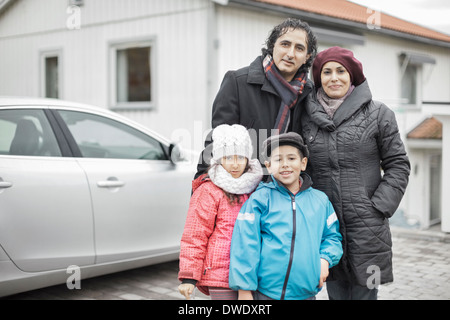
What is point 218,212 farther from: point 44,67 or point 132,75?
point 44,67

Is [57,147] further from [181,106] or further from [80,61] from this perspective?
[80,61]

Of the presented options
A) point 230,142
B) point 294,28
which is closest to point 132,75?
point 294,28

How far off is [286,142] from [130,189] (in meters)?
2.22

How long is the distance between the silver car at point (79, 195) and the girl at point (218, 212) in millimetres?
1732

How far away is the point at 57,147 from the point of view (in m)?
3.93

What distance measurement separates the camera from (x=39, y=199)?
3.64 m

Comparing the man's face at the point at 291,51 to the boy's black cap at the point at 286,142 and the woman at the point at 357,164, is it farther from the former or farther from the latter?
the boy's black cap at the point at 286,142

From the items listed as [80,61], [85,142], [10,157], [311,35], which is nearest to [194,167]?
[85,142]

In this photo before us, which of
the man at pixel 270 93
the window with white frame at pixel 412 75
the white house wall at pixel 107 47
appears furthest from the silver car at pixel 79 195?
the window with white frame at pixel 412 75

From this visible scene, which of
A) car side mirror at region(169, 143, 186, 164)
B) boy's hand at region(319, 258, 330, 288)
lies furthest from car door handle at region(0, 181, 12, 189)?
boy's hand at region(319, 258, 330, 288)

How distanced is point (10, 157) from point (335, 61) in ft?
8.23

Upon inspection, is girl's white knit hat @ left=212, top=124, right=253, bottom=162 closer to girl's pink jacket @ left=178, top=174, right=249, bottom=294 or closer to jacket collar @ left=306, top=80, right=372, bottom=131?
girl's pink jacket @ left=178, top=174, right=249, bottom=294

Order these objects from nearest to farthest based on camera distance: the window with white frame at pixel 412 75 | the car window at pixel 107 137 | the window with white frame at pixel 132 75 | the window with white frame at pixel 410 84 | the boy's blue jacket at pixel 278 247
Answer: the boy's blue jacket at pixel 278 247 → the car window at pixel 107 137 → the window with white frame at pixel 132 75 → the window with white frame at pixel 412 75 → the window with white frame at pixel 410 84

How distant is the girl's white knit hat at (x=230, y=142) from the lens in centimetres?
243
